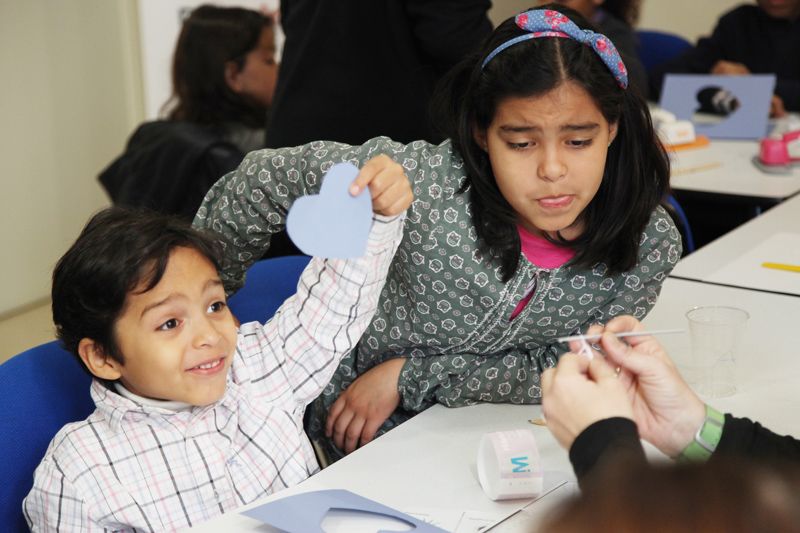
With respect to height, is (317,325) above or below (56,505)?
above

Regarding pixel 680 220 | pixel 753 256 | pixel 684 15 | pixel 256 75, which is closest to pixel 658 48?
pixel 684 15

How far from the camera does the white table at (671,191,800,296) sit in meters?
2.13

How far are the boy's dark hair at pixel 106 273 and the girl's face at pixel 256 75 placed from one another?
1.95m

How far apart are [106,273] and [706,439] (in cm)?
82

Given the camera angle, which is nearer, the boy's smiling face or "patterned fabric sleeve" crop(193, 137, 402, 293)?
the boy's smiling face

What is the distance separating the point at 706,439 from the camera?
4.17ft

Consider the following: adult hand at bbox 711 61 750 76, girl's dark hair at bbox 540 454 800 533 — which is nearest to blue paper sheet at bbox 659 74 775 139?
adult hand at bbox 711 61 750 76

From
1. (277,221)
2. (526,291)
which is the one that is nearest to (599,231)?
(526,291)

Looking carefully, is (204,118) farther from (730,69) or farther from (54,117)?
(730,69)

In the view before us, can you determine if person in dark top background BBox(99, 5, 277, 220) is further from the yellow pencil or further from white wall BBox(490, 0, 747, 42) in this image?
white wall BBox(490, 0, 747, 42)

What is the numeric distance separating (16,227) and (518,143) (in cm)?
306

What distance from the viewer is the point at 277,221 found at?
171 centimetres

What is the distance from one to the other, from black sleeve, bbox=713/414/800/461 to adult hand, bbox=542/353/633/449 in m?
0.19

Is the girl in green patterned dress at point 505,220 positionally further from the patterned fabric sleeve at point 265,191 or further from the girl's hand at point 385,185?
the girl's hand at point 385,185
